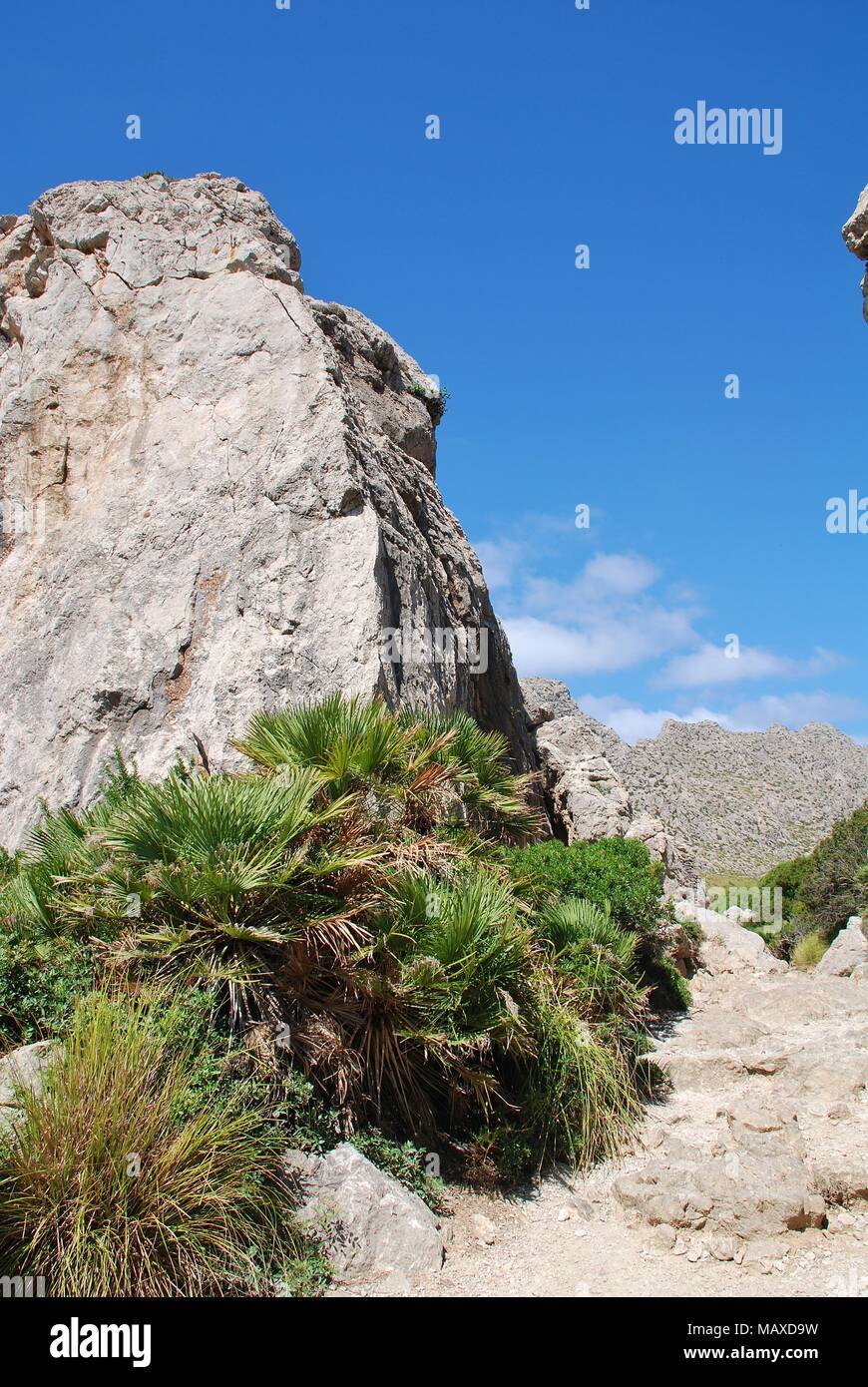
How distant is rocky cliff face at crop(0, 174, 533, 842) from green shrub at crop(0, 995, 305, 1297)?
5.20 metres

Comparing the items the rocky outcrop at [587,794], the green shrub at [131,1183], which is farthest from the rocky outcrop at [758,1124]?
the rocky outcrop at [587,794]

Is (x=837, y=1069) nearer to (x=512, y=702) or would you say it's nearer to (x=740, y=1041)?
(x=740, y=1041)

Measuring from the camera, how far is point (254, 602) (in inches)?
420

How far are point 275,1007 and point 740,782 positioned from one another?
5928 centimetres

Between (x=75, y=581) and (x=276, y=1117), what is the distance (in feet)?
29.2

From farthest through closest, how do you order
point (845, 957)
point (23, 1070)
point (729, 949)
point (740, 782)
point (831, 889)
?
point (740, 782) < point (831, 889) < point (729, 949) < point (845, 957) < point (23, 1070)

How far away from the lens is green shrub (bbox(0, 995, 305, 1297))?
3979mm

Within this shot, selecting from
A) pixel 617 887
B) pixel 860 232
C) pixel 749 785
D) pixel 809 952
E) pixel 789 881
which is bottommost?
pixel 809 952

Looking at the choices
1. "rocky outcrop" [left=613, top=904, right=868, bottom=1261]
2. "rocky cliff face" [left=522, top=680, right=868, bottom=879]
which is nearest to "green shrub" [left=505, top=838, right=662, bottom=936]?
"rocky outcrop" [left=613, top=904, right=868, bottom=1261]

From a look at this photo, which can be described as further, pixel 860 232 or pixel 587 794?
pixel 587 794

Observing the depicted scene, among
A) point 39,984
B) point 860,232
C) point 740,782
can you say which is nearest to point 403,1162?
point 39,984

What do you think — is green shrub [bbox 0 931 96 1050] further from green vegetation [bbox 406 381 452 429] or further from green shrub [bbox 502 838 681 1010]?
green vegetation [bbox 406 381 452 429]

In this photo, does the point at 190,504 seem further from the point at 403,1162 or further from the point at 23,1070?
the point at 403,1162

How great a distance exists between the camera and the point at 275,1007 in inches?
222
